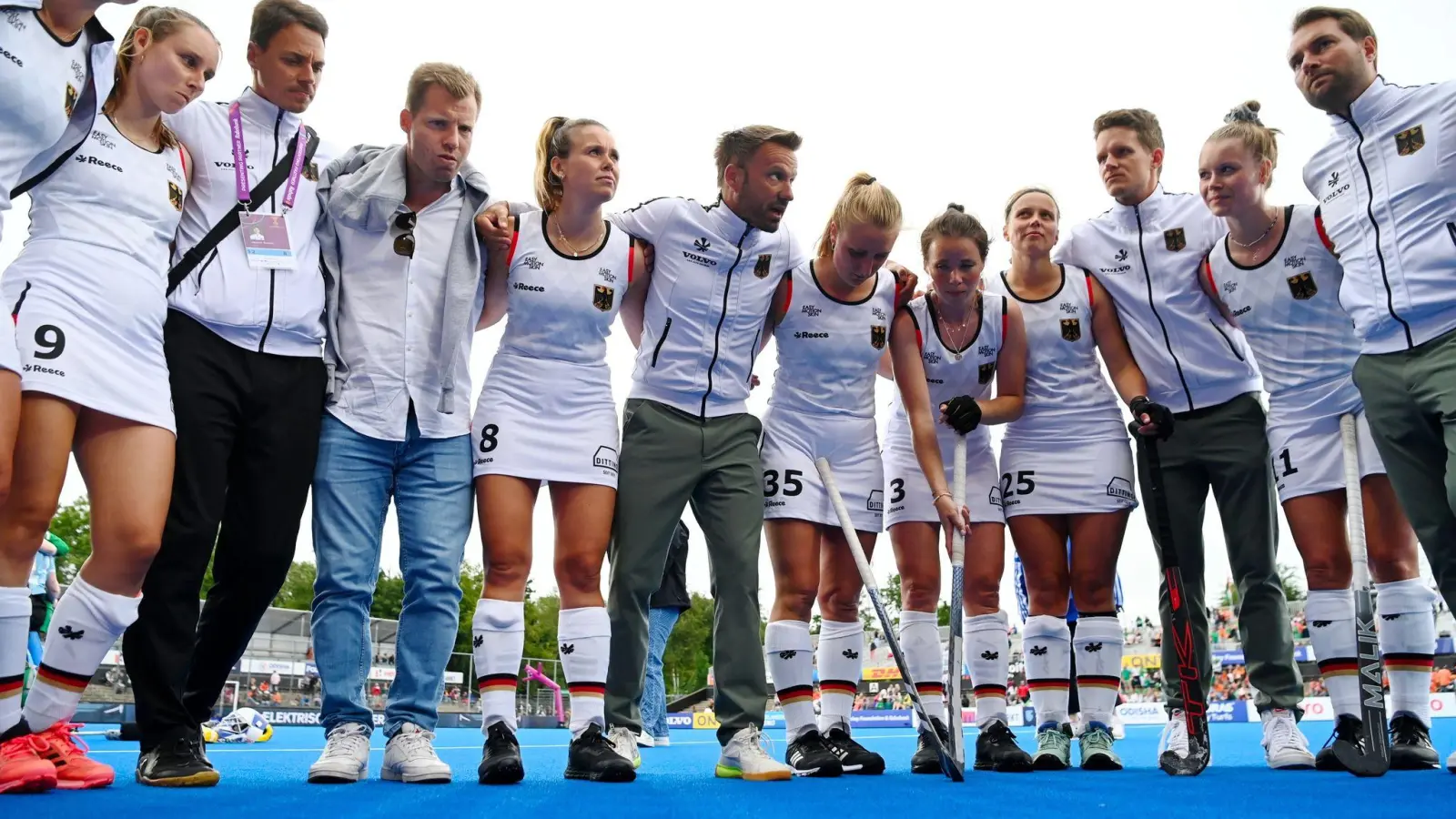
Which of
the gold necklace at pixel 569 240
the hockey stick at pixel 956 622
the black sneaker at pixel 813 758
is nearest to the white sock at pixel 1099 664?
the hockey stick at pixel 956 622

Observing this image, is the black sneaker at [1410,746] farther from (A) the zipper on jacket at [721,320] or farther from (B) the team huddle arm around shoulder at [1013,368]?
(A) the zipper on jacket at [721,320]

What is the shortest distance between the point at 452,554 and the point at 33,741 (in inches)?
57.8

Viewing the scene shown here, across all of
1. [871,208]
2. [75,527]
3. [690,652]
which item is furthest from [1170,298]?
[690,652]

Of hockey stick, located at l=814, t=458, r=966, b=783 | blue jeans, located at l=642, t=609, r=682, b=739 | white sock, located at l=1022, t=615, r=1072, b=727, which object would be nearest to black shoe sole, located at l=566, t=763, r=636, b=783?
hockey stick, located at l=814, t=458, r=966, b=783

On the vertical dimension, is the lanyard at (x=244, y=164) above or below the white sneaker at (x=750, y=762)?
above

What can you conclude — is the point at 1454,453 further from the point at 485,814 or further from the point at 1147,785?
the point at 485,814

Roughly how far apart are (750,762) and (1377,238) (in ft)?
10.7

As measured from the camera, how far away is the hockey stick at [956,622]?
15.6 ft

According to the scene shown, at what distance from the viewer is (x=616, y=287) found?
4.86 m

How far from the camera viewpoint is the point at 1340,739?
4.65 meters

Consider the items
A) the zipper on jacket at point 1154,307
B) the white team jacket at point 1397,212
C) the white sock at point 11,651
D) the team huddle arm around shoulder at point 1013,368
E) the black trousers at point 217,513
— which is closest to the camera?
the white sock at point 11,651

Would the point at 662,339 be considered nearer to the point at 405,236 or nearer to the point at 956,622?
the point at 405,236

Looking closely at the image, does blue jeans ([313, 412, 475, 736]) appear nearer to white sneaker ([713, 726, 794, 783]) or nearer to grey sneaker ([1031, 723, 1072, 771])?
white sneaker ([713, 726, 794, 783])

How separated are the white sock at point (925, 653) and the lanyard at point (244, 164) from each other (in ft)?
10.9
